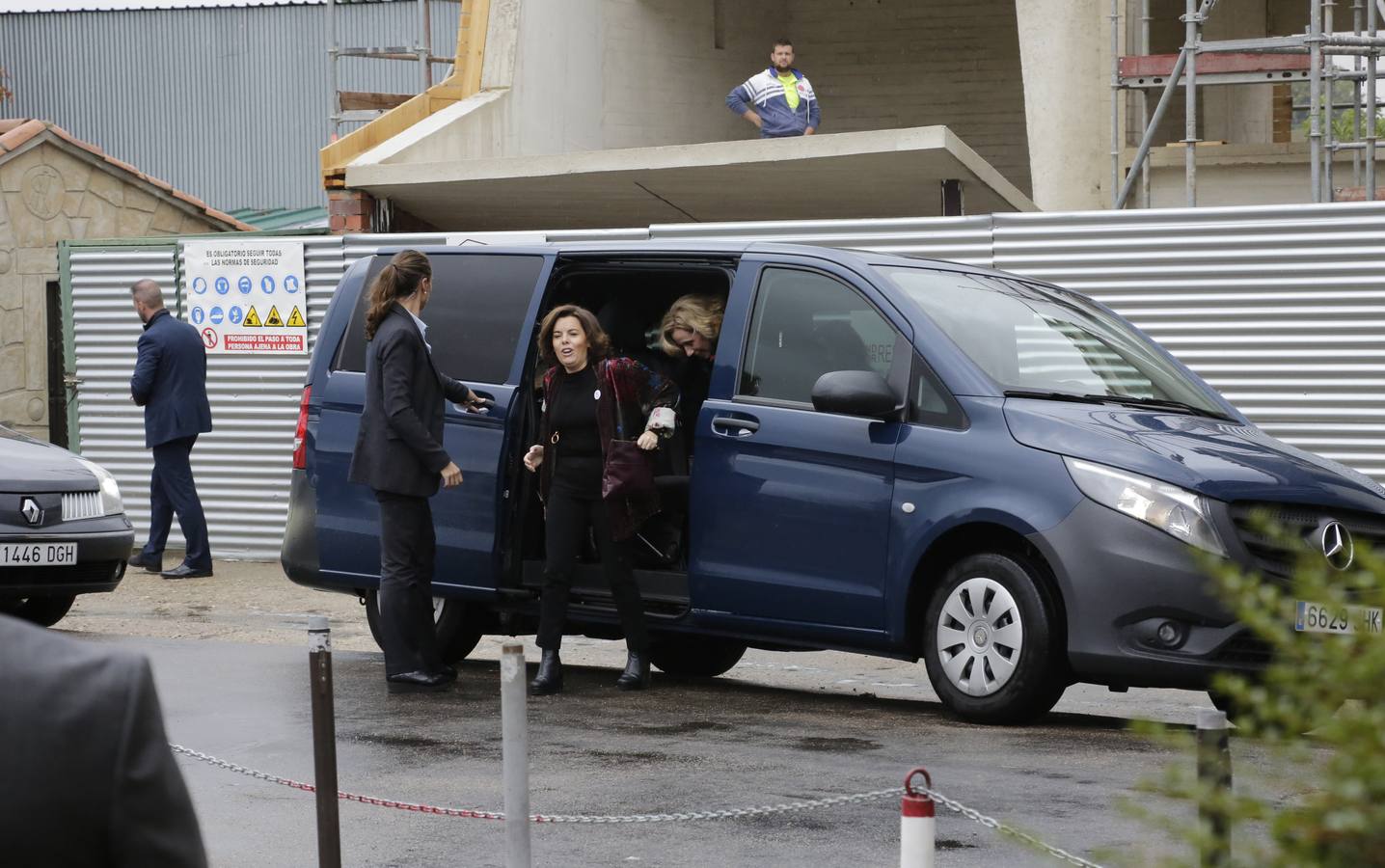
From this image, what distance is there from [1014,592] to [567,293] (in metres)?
3.22

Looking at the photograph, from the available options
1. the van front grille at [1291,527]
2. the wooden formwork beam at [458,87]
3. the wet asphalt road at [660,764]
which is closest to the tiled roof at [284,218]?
the wooden formwork beam at [458,87]

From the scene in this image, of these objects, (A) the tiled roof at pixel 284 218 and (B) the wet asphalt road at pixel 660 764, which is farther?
(A) the tiled roof at pixel 284 218

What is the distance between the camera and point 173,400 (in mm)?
13844

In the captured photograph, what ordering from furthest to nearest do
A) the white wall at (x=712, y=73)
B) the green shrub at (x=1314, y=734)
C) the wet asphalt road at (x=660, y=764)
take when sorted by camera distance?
→ the white wall at (x=712, y=73), the wet asphalt road at (x=660, y=764), the green shrub at (x=1314, y=734)

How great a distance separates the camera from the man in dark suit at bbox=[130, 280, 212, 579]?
45.4 ft

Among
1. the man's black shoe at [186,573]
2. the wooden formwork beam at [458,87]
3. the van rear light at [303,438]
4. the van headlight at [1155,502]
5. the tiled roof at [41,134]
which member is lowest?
the man's black shoe at [186,573]

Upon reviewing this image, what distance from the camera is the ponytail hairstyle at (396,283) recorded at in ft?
29.3

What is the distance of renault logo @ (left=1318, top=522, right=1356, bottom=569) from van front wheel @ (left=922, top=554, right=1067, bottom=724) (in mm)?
1054

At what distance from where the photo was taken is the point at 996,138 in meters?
24.2

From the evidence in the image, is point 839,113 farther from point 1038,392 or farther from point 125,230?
point 1038,392

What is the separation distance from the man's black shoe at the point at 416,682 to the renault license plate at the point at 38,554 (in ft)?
8.80

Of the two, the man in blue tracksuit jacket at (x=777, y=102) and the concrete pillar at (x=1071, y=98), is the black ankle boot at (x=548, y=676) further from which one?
the man in blue tracksuit jacket at (x=777, y=102)

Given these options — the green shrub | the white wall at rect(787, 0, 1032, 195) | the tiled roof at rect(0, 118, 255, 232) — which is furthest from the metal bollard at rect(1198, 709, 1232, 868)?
the white wall at rect(787, 0, 1032, 195)

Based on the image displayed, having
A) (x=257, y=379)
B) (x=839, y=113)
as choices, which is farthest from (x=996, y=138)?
(x=257, y=379)
